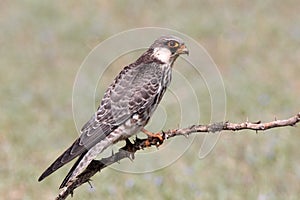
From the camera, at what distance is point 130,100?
21.5 ft

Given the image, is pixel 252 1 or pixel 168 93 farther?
pixel 252 1

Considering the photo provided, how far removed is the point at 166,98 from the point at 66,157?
7022 mm

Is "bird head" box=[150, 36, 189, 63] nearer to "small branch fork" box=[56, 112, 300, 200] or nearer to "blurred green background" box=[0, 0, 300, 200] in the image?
"small branch fork" box=[56, 112, 300, 200]

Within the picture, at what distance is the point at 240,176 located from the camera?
892 cm

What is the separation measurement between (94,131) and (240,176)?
3.04m

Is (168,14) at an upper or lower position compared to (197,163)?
upper

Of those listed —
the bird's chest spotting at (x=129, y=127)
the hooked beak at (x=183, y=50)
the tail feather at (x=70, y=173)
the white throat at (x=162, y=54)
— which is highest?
the white throat at (x=162, y=54)

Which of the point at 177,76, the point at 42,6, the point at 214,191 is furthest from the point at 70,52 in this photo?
the point at 214,191

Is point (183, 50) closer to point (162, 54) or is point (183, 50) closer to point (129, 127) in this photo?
point (162, 54)

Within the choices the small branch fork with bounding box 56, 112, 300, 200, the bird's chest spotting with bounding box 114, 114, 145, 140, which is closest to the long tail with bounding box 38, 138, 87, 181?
the small branch fork with bounding box 56, 112, 300, 200

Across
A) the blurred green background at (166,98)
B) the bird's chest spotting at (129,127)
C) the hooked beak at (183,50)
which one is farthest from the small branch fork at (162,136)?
the blurred green background at (166,98)

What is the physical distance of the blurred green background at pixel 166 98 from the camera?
342 inches

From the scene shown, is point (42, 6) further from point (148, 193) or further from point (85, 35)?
point (148, 193)

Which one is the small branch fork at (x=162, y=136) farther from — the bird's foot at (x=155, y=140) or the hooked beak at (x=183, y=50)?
the hooked beak at (x=183, y=50)
